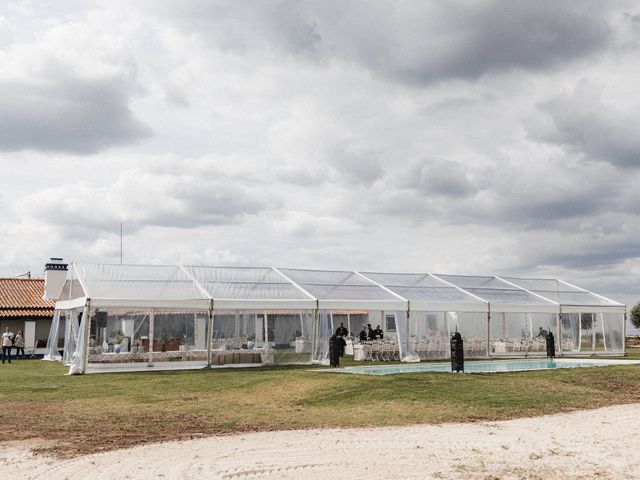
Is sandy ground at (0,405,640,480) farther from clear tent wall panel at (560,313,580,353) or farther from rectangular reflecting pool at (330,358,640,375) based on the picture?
clear tent wall panel at (560,313,580,353)

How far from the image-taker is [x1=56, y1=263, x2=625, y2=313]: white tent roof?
19734mm

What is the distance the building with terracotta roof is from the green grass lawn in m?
12.9

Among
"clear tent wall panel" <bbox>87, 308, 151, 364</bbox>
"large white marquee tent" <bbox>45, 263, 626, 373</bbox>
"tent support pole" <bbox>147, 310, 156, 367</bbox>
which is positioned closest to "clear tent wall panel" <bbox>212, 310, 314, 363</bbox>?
"large white marquee tent" <bbox>45, 263, 626, 373</bbox>

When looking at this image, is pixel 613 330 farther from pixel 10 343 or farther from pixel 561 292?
pixel 10 343

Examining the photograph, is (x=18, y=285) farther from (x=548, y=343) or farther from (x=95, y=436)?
(x=95, y=436)

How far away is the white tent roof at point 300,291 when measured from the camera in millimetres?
19734

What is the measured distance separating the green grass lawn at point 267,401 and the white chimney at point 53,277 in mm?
13192

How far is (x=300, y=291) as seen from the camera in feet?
71.5

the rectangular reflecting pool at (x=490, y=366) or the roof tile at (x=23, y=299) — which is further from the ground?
the roof tile at (x=23, y=299)

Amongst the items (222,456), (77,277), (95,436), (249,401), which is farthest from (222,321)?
(222,456)

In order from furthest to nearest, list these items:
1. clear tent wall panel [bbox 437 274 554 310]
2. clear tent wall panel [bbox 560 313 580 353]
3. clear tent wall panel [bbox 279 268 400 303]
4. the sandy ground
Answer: clear tent wall panel [bbox 560 313 580 353], clear tent wall panel [bbox 437 274 554 310], clear tent wall panel [bbox 279 268 400 303], the sandy ground

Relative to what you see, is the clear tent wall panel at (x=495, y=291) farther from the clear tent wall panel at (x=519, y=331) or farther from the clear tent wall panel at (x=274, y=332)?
the clear tent wall panel at (x=274, y=332)

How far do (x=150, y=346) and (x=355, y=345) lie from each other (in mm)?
7329

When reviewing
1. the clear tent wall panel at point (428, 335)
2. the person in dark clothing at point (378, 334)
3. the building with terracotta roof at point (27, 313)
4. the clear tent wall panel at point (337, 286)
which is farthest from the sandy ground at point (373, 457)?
the building with terracotta roof at point (27, 313)
